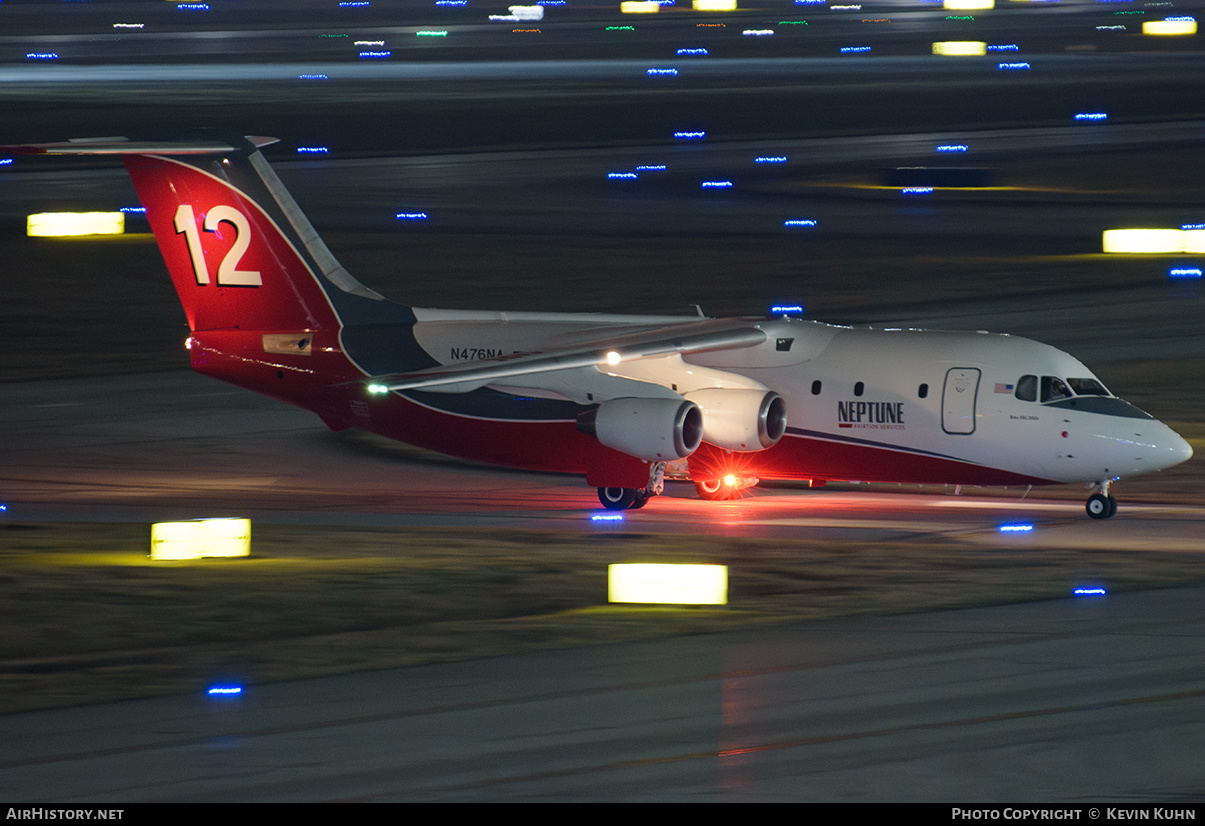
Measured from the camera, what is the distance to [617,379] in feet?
86.3

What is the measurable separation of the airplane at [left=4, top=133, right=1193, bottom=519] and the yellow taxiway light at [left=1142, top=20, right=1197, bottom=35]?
94.3m

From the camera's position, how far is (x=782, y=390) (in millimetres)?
25625

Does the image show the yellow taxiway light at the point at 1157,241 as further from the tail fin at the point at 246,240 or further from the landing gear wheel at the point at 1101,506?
the tail fin at the point at 246,240

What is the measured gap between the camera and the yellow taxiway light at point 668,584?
19.4m

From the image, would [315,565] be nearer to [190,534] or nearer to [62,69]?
[190,534]

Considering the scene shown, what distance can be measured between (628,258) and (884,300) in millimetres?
7245

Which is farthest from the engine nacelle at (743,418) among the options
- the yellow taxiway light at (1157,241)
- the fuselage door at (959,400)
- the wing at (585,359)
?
the yellow taxiway light at (1157,241)

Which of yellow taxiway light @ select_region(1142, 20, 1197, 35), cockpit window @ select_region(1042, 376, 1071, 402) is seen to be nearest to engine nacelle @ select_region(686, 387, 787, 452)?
cockpit window @ select_region(1042, 376, 1071, 402)

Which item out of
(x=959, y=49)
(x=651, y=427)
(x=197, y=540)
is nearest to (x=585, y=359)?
(x=651, y=427)

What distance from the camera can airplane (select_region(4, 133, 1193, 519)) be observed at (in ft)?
80.9

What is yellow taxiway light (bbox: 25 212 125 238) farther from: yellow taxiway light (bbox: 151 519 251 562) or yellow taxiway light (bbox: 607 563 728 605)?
yellow taxiway light (bbox: 607 563 728 605)

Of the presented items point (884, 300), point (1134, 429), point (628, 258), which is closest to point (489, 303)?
point (628, 258)

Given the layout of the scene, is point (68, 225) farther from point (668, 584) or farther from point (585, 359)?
point (668, 584)

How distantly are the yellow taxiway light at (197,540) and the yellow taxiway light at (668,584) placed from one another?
195 inches
